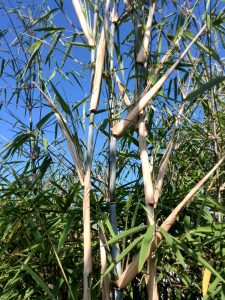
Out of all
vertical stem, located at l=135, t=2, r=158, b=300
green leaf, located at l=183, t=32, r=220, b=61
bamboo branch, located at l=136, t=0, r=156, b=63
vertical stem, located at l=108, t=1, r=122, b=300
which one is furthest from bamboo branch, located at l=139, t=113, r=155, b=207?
green leaf, located at l=183, t=32, r=220, b=61

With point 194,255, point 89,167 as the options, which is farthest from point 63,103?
point 194,255

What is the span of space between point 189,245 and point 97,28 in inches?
34.1

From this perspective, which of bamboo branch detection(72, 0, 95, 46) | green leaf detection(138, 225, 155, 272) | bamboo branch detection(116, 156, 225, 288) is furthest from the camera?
bamboo branch detection(72, 0, 95, 46)

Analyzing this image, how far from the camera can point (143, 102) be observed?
1.52 meters

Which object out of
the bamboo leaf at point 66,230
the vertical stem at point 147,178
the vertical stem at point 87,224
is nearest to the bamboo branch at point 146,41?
the vertical stem at point 147,178

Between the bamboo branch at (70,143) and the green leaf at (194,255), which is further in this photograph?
the bamboo branch at (70,143)

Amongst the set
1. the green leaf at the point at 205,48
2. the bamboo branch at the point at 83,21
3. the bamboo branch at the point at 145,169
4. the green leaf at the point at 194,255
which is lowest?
the green leaf at the point at 194,255

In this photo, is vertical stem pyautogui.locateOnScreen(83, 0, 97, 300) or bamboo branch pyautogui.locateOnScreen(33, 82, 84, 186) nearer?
vertical stem pyautogui.locateOnScreen(83, 0, 97, 300)

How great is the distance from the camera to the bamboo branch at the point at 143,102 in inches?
59.4

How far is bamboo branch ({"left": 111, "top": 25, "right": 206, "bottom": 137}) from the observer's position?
4.95 ft

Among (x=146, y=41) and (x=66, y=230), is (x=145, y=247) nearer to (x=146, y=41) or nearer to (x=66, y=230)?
(x=66, y=230)

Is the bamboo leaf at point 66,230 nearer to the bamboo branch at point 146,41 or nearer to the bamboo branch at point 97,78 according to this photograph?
the bamboo branch at point 97,78

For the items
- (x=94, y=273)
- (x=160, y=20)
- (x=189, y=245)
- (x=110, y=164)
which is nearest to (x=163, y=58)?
(x=160, y=20)

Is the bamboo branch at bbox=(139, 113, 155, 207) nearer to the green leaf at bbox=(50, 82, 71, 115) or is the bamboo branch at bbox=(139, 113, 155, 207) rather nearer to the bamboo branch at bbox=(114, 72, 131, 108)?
the bamboo branch at bbox=(114, 72, 131, 108)
